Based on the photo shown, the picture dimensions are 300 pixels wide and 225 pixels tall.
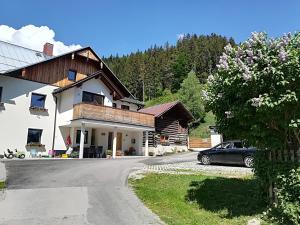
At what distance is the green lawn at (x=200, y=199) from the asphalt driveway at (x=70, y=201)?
0.50 meters

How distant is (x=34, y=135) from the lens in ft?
88.8

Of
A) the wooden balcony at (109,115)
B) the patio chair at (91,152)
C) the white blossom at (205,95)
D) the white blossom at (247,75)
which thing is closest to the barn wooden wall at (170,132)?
the wooden balcony at (109,115)

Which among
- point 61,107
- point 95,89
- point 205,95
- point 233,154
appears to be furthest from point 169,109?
point 205,95

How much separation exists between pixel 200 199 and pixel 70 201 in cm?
380

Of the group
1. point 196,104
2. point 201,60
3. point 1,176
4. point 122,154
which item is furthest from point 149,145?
point 201,60

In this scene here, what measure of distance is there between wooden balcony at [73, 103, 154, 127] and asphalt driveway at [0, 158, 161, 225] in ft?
41.2

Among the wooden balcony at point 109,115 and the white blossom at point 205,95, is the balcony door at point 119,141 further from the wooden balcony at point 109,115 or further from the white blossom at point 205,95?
the white blossom at point 205,95

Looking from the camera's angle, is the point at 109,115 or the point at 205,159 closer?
the point at 205,159

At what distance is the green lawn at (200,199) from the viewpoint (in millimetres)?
7941

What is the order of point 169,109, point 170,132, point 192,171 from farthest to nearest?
point 170,132, point 169,109, point 192,171

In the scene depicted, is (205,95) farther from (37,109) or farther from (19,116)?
(37,109)

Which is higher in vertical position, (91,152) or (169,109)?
(169,109)

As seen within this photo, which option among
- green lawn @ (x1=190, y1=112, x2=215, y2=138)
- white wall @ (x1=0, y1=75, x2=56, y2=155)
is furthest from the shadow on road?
green lawn @ (x1=190, y1=112, x2=215, y2=138)

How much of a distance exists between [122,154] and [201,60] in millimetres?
78340
